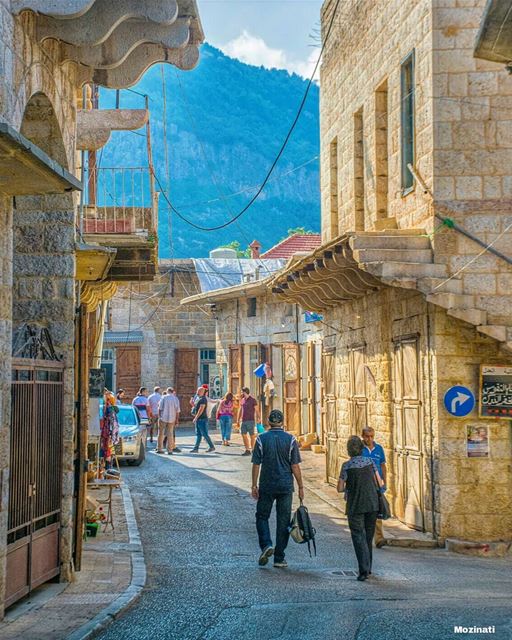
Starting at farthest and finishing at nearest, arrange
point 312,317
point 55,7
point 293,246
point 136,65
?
point 293,246, point 312,317, point 136,65, point 55,7

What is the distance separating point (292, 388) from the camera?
1070 inches

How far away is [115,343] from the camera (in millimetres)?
36594

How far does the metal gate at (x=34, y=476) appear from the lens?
820 cm

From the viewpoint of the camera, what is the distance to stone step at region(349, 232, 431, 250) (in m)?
12.7

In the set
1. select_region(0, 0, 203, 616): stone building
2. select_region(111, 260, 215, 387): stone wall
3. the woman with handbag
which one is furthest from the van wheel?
select_region(111, 260, 215, 387): stone wall

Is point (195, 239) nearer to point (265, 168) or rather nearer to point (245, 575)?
point (265, 168)

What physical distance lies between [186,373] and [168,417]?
12202 millimetres

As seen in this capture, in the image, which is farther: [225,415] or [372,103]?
[225,415]

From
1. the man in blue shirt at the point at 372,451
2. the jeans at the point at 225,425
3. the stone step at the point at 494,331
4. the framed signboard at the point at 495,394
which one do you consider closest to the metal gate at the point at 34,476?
the man in blue shirt at the point at 372,451

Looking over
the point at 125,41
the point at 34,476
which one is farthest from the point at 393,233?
the point at 34,476

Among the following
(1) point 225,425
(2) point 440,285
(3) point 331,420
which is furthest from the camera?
(1) point 225,425

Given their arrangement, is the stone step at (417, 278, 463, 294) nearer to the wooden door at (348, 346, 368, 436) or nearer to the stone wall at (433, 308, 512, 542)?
the stone wall at (433, 308, 512, 542)

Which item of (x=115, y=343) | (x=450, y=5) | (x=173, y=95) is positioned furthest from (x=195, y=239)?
(x=450, y=5)

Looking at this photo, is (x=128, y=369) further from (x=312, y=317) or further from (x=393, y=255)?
(x=393, y=255)
